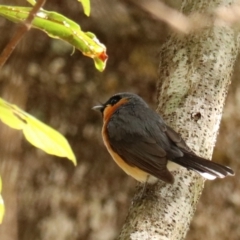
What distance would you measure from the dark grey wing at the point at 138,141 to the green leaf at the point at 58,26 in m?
1.20

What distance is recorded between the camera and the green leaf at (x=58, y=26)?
1.28 metres

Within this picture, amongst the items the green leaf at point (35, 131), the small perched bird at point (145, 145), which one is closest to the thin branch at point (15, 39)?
the green leaf at point (35, 131)

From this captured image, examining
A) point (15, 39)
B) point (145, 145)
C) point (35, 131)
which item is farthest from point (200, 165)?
point (15, 39)

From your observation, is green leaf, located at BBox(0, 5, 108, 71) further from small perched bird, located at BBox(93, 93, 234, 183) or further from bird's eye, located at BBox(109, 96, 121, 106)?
bird's eye, located at BBox(109, 96, 121, 106)

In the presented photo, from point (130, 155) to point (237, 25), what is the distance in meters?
0.92

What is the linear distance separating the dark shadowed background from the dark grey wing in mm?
1393

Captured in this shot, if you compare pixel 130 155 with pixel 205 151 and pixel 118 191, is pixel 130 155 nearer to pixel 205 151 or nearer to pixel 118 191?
pixel 205 151

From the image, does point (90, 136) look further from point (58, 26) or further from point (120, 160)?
point (58, 26)

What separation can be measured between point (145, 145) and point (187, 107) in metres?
0.55

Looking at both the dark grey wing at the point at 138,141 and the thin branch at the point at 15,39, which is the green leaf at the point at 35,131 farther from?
the dark grey wing at the point at 138,141

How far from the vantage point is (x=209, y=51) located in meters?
2.64

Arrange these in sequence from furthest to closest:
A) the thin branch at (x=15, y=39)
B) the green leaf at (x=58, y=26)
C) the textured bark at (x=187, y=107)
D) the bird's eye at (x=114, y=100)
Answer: the bird's eye at (x=114, y=100), the textured bark at (x=187, y=107), the green leaf at (x=58, y=26), the thin branch at (x=15, y=39)

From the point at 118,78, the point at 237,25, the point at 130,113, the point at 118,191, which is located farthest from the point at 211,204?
the point at 237,25

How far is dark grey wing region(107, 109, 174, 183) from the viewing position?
2801mm
